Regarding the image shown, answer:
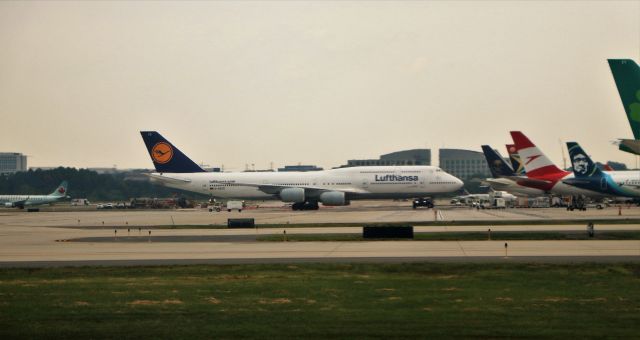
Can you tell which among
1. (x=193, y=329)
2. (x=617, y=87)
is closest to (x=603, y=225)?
(x=617, y=87)

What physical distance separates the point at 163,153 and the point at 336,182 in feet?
73.3

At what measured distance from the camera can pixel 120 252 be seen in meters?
39.6

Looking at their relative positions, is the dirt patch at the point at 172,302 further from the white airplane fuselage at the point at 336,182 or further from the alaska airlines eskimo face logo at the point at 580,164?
the white airplane fuselage at the point at 336,182

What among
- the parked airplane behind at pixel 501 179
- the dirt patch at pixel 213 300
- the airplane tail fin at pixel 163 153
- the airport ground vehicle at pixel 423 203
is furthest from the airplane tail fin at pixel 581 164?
the dirt patch at pixel 213 300

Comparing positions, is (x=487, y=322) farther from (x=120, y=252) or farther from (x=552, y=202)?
(x=552, y=202)

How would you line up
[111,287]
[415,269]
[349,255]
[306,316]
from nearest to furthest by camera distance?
[306,316]
[111,287]
[415,269]
[349,255]

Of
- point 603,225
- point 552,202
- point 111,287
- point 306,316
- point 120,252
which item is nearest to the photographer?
point 306,316

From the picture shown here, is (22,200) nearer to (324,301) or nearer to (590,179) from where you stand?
(590,179)

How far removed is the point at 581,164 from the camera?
75.7m

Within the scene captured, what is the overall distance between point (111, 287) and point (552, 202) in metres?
86.5

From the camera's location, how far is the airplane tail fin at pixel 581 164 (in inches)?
2977

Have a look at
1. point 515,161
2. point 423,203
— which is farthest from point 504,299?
point 515,161

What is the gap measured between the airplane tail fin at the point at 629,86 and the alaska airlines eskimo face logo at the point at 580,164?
149 feet

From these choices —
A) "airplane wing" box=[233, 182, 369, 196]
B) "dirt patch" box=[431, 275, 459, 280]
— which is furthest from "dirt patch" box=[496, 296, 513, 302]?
"airplane wing" box=[233, 182, 369, 196]
